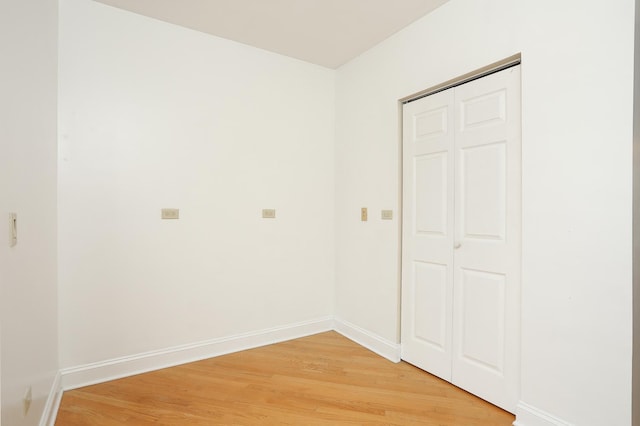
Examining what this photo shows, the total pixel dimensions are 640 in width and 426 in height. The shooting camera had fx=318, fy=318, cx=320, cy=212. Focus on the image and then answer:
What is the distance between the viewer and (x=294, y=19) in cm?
264

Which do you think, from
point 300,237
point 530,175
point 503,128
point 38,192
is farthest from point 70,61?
point 530,175

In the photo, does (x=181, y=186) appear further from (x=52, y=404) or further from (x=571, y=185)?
(x=571, y=185)

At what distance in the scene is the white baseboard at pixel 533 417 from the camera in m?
1.75

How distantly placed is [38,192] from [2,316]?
87 cm

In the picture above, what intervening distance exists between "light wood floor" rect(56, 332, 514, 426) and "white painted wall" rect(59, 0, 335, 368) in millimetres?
342

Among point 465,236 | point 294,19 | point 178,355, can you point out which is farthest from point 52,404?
point 294,19

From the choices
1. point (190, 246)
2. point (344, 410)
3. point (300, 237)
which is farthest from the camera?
point (300, 237)

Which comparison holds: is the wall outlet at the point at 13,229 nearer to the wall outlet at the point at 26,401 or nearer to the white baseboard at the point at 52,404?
the wall outlet at the point at 26,401

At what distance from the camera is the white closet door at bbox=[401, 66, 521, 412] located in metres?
2.04

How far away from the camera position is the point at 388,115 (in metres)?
2.89

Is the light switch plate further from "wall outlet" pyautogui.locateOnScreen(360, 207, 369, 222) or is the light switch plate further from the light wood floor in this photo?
"wall outlet" pyautogui.locateOnScreen(360, 207, 369, 222)

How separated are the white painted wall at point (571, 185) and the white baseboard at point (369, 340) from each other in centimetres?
105

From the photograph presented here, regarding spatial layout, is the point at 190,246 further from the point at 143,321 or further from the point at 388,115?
the point at 388,115

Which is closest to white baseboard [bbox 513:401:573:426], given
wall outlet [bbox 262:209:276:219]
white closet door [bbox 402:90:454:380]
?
white closet door [bbox 402:90:454:380]
